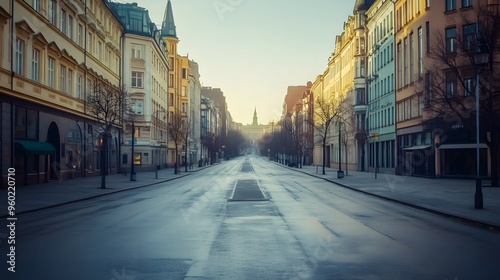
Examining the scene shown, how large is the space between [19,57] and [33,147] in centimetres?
557

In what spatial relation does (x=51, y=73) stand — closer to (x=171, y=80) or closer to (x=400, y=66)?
(x=400, y=66)

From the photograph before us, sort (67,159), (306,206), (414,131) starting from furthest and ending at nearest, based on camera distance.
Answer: (414,131) < (67,159) < (306,206)

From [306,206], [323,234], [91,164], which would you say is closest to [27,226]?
[323,234]

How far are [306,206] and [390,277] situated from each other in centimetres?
1288

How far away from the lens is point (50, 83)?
37188 millimetres

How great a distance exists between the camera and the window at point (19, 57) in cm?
3113

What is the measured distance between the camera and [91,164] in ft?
163

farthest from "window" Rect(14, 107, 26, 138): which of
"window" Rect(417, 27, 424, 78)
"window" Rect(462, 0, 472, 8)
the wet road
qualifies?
"window" Rect(462, 0, 472, 8)

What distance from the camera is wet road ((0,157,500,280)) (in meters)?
9.02

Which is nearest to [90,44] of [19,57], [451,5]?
[19,57]

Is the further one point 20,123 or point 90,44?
point 90,44

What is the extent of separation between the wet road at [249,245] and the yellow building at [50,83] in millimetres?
13971

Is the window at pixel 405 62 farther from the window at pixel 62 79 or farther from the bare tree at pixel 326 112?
the window at pixel 62 79

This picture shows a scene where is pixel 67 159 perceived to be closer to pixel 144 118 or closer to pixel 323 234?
pixel 144 118
